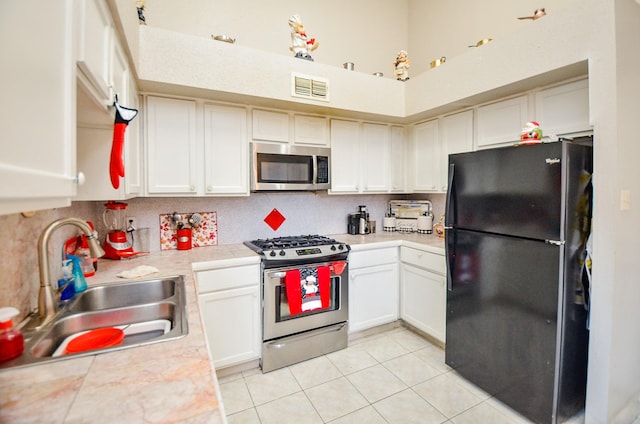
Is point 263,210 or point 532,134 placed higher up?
point 532,134

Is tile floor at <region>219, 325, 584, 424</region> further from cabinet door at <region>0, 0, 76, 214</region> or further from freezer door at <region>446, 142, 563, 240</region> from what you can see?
cabinet door at <region>0, 0, 76, 214</region>

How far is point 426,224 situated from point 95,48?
3003mm

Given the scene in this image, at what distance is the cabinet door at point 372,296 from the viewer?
274cm

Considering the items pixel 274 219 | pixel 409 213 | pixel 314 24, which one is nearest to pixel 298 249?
pixel 274 219

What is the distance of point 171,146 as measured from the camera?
93.0 inches

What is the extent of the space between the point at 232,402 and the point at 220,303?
2.12 ft

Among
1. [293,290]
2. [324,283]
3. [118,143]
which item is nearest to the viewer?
[118,143]

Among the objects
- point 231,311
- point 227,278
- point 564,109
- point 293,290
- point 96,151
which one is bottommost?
point 231,311

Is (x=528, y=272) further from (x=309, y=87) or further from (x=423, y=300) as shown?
(x=309, y=87)

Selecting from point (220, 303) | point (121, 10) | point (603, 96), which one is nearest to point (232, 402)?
point (220, 303)

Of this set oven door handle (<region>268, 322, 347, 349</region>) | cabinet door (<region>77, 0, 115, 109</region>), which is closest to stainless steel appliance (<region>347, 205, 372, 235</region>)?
oven door handle (<region>268, 322, 347, 349</region>)

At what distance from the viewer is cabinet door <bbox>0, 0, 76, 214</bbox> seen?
1.46 ft

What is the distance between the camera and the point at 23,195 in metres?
0.47

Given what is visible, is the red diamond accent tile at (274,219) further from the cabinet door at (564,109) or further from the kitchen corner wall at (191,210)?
the cabinet door at (564,109)
